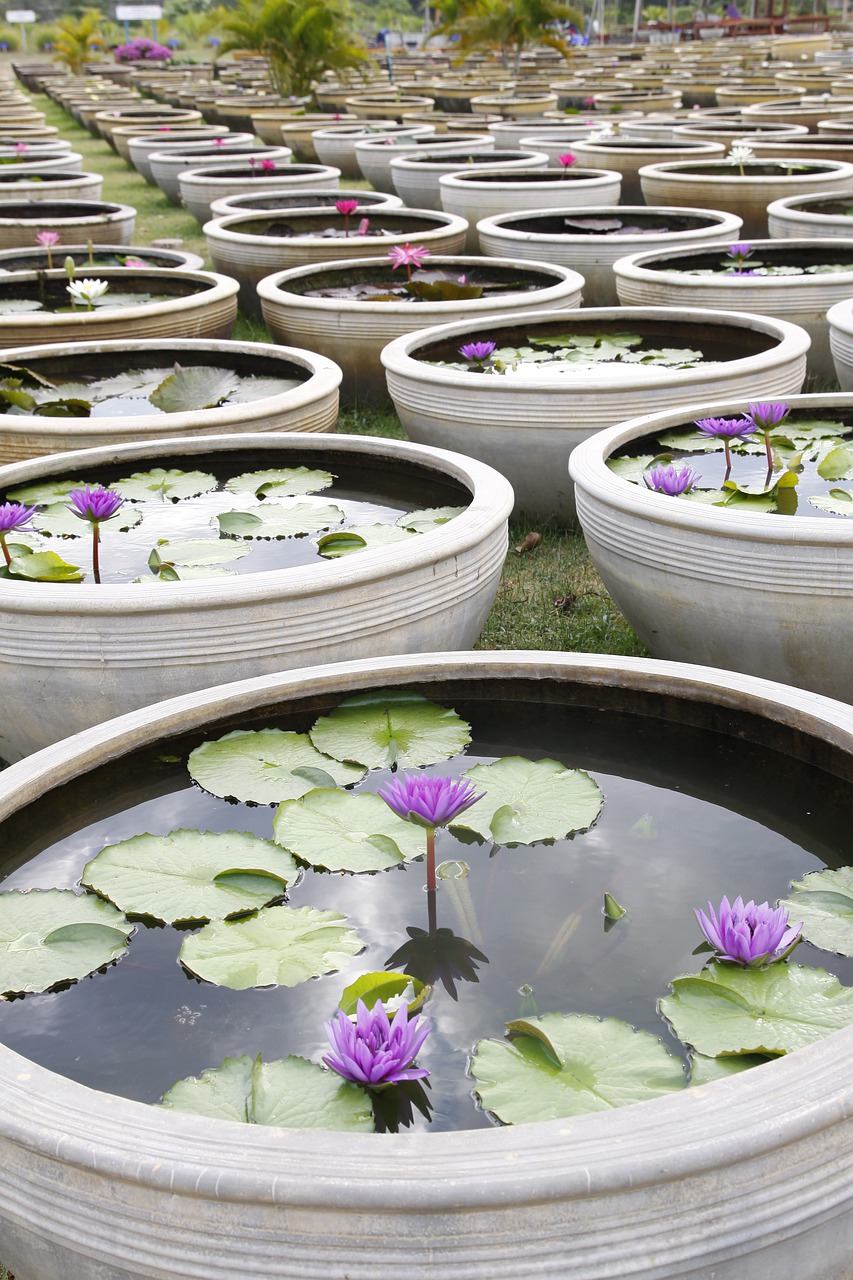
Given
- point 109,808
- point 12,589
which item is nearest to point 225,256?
point 12,589

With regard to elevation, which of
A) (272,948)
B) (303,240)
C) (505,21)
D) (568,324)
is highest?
(505,21)

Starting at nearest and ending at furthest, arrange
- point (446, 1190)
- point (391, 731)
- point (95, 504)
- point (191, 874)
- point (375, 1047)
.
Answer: point (446, 1190) < point (375, 1047) < point (191, 874) < point (391, 731) < point (95, 504)

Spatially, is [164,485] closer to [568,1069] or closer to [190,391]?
[190,391]

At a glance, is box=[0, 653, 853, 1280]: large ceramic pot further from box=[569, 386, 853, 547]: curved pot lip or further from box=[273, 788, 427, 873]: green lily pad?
box=[569, 386, 853, 547]: curved pot lip

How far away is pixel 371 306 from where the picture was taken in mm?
4586

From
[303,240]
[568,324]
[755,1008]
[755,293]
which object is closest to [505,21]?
[303,240]

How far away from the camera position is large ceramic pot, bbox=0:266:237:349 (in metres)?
4.44

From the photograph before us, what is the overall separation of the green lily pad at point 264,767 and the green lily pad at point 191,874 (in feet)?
0.37

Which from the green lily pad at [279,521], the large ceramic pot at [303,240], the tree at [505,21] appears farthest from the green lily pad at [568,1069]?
the tree at [505,21]

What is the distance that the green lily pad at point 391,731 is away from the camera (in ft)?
6.84

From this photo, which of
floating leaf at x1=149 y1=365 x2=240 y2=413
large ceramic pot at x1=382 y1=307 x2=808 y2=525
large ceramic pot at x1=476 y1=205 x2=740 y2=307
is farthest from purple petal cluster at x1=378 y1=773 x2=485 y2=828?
large ceramic pot at x1=476 y1=205 x2=740 y2=307

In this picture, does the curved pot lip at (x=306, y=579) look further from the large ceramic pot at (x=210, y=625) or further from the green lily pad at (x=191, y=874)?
the green lily pad at (x=191, y=874)

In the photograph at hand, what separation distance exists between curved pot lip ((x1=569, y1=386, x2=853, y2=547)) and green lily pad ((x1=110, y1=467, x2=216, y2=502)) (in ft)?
3.11

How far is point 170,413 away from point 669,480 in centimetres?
151
